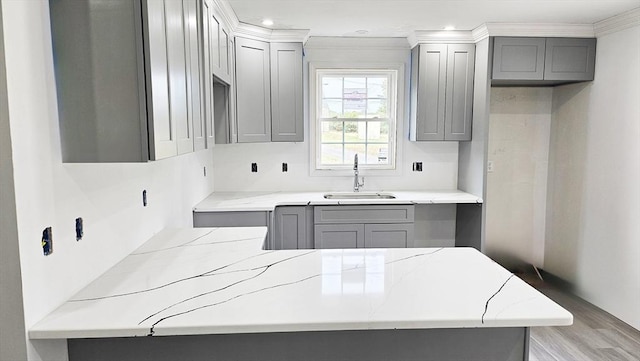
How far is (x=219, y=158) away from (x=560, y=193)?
333 cm

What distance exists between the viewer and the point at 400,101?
14.1 ft

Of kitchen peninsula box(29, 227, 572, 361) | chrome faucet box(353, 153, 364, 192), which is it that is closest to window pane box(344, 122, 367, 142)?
chrome faucet box(353, 153, 364, 192)

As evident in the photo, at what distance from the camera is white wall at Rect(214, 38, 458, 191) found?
4.20 m

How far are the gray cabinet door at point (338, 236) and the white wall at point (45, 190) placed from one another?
2001mm

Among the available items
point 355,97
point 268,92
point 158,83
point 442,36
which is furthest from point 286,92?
point 158,83

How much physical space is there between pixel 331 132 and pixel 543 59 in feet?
6.64

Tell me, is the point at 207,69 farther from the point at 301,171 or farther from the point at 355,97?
the point at 355,97

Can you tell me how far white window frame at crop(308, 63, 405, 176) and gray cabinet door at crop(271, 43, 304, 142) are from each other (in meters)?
0.39

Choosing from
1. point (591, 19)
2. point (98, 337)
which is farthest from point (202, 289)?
point (591, 19)

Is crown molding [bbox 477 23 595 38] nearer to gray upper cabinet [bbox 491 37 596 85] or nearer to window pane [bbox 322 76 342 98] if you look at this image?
gray upper cabinet [bbox 491 37 596 85]

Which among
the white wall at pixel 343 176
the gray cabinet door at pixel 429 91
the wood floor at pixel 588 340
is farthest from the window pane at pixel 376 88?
the wood floor at pixel 588 340

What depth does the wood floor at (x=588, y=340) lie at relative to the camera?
111 inches

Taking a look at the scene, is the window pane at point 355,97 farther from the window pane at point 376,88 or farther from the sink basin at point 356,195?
the sink basin at point 356,195

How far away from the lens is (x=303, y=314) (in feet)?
4.51
